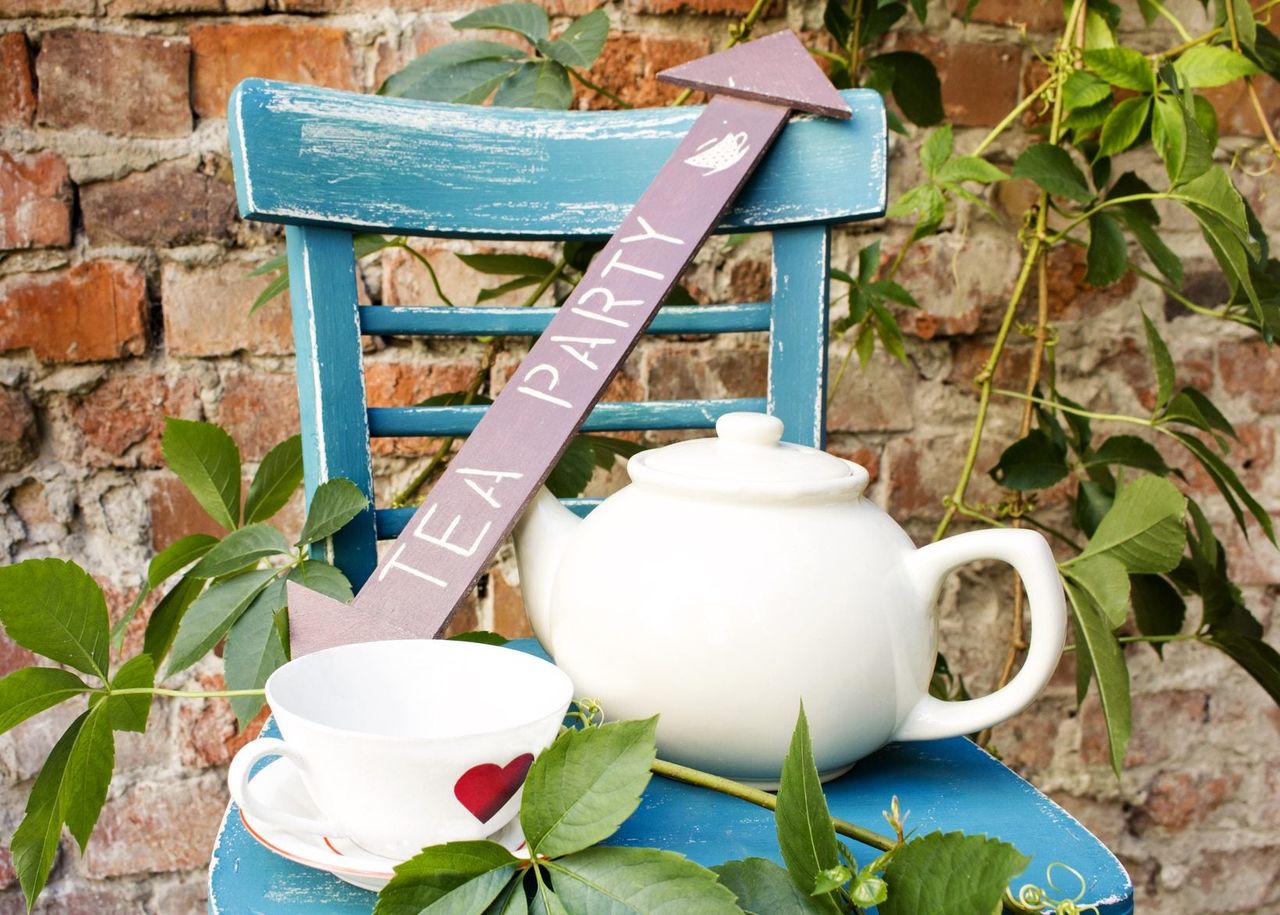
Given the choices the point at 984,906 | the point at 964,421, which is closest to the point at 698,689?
the point at 984,906

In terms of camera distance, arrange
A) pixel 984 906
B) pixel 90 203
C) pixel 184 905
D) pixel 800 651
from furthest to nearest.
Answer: pixel 184 905 → pixel 90 203 → pixel 800 651 → pixel 984 906

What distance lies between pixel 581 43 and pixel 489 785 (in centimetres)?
57

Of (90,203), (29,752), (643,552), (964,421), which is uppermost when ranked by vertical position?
(90,203)

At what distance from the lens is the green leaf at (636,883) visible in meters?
0.36

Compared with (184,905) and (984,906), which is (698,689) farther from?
(184,905)

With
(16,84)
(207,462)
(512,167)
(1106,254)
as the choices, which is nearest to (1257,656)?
(1106,254)

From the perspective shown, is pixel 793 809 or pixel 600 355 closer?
pixel 793 809

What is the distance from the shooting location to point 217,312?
101 centimetres

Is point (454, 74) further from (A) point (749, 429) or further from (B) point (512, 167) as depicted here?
(A) point (749, 429)

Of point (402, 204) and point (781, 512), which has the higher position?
point (402, 204)

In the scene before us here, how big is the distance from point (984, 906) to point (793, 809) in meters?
0.07

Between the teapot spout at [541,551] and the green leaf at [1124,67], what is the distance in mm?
546

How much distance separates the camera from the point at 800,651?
0.46 meters

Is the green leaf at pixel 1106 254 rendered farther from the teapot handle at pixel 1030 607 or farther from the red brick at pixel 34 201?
the red brick at pixel 34 201
